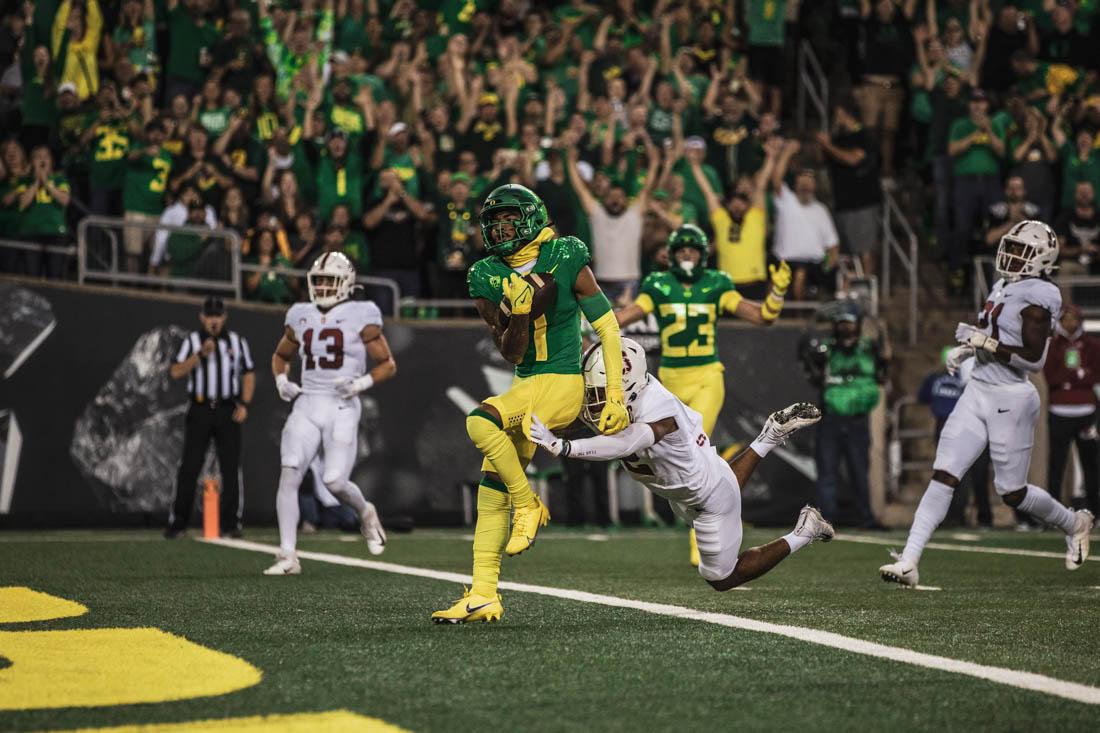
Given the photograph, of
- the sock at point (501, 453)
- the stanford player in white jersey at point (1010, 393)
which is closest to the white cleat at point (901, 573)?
the stanford player in white jersey at point (1010, 393)

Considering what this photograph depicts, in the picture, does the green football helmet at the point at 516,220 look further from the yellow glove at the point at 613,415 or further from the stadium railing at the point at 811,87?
the stadium railing at the point at 811,87

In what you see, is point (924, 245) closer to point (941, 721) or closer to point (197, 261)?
point (197, 261)

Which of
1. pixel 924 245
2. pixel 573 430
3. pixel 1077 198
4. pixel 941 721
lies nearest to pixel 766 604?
pixel 573 430

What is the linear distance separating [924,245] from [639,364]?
35.7 ft

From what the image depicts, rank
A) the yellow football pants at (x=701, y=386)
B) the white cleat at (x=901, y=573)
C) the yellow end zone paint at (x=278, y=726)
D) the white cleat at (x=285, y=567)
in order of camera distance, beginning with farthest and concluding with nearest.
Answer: the yellow football pants at (x=701, y=386) → the white cleat at (x=285, y=567) → the white cleat at (x=901, y=573) → the yellow end zone paint at (x=278, y=726)

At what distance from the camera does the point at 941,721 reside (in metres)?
4.32

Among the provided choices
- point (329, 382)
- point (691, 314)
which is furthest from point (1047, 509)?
point (329, 382)

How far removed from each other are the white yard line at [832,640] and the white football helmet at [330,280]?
5.57 ft

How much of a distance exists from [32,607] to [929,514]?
4.47 meters

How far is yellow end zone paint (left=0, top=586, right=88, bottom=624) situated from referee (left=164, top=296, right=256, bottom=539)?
5.06 meters

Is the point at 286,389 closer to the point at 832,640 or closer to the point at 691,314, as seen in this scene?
the point at 691,314

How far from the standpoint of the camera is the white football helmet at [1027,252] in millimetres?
8508

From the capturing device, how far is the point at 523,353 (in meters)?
6.82

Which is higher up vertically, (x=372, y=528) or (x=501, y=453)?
(x=501, y=453)
